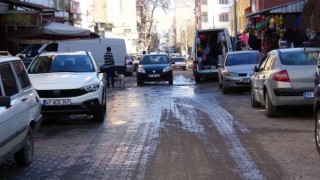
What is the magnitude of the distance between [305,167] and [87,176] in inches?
112

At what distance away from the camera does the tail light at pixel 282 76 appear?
40.3ft

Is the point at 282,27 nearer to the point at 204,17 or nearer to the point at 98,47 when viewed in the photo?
the point at 98,47

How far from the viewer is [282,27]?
79.1ft

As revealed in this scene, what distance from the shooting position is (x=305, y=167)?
760 cm

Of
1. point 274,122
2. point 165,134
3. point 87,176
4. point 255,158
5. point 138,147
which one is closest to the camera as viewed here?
point 87,176

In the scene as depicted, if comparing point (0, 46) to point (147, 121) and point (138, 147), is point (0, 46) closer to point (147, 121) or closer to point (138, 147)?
point (147, 121)

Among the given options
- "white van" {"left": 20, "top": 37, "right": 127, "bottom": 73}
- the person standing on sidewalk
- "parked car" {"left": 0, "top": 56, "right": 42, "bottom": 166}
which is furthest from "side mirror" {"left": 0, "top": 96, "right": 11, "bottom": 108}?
"white van" {"left": 20, "top": 37, "right": 127, "bottom": 73}

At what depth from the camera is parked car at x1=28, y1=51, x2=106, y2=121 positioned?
39.8 feet

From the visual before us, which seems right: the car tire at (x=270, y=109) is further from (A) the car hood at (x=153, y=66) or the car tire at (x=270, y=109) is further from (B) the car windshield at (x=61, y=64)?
(A) the car hood at (x=153, y=66)

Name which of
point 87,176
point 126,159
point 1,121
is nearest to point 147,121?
point 126,159

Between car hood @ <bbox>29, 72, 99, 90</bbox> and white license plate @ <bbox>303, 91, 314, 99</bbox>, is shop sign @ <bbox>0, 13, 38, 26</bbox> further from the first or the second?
white license plate @ <bbox>303, 91, 314, 99</bbox>

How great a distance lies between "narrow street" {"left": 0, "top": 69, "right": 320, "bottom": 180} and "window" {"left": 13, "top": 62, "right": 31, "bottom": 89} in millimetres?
1155

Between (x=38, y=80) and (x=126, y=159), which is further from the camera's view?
(x=38, y=80)

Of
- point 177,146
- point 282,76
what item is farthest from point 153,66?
point 177,146
